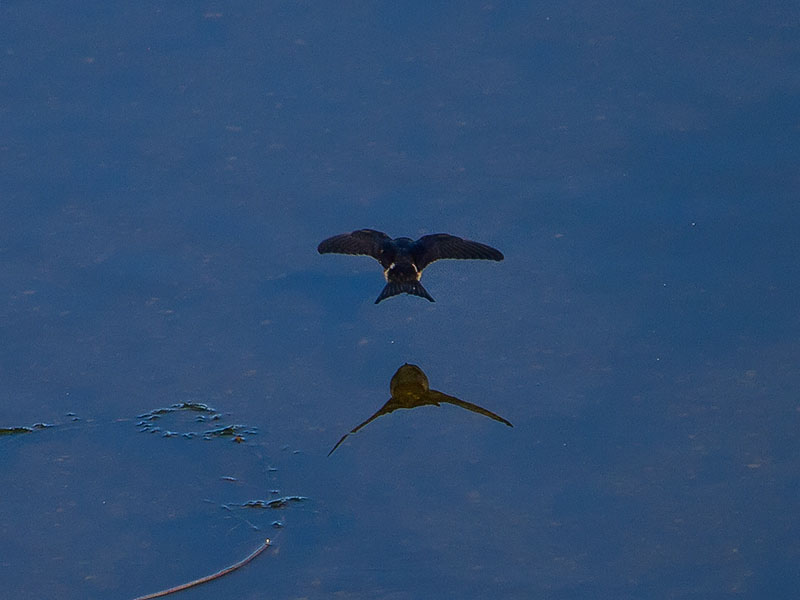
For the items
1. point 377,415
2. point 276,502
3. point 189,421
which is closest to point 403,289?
point 377,415

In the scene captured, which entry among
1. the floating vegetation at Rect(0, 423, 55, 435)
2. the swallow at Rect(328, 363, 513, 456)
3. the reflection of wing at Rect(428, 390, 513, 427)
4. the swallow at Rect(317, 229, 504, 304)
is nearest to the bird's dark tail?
the swallow at Rect(317, 229, 504, 304)

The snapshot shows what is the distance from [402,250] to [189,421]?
1491 millimetres

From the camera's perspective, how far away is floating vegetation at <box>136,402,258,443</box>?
5934 millimetres

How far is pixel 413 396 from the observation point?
20.2ft

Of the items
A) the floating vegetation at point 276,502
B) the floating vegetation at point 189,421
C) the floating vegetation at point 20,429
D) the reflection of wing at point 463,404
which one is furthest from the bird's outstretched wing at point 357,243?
the floating vegetation at point 20,429

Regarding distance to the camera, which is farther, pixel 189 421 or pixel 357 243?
pixel 357 243

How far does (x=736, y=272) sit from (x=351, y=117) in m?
2.67

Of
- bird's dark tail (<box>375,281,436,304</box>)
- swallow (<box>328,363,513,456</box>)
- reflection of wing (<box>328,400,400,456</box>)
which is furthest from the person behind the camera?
bird's dark tail (<box>375,281,436,304</box>)

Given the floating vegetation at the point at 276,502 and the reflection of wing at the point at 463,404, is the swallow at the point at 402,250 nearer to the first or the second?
the reflection of wing at the point at 463,404

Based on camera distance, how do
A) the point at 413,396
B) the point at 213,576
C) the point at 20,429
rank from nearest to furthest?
1. the point at 213,576
2. the point at 20,429
3. the point at 413,396

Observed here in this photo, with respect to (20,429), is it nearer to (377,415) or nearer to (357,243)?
(377,415)

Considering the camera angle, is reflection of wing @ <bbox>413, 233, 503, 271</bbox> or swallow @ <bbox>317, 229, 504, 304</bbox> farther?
reflection of wing @ <bbox>413, 233, 503, 271</bbox>

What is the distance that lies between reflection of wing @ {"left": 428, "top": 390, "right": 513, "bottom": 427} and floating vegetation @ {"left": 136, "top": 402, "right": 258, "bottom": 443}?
2.99 feet

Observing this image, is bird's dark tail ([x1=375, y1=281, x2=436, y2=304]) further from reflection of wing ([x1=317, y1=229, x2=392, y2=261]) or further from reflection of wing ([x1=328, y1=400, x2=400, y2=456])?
reflection of wing ([x1=328, y1=400, x2=400, y2=456])
